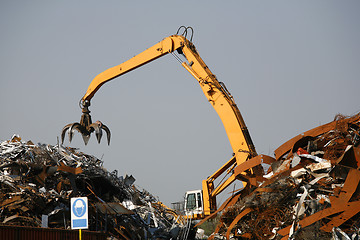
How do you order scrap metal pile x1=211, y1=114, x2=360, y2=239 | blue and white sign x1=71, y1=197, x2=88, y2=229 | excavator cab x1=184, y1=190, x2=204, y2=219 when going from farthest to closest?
excavator cab x1=184, y1=190, x2=204, y2=219
scrap metal pile x1=211, y1=114, x2=360, y2=239
blue and white sign x1=71, y1=197, x2=88, y2=229

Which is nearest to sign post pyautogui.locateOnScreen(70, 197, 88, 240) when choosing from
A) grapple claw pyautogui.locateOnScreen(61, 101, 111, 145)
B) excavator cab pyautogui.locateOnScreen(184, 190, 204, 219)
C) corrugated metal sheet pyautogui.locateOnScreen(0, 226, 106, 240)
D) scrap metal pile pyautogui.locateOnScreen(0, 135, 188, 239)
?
corrugated metal sheet pyautogui.locateOnScreen(0, 226, 106, 240)

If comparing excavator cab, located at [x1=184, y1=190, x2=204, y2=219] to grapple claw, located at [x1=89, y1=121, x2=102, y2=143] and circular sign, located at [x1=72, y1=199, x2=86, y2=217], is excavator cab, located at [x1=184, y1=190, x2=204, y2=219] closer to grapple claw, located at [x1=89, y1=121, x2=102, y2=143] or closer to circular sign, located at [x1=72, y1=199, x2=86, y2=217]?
grapple claw, located at [x1=89, y1=121, x2=102, y2=143]

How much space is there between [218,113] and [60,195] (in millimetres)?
6133

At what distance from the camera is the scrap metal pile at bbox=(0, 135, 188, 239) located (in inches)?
569

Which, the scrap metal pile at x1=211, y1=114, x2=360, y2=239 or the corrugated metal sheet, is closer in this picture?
the corrugated metal sheet

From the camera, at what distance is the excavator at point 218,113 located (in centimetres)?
1572

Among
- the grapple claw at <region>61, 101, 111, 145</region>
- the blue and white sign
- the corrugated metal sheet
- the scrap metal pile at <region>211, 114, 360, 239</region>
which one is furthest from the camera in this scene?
the grapple claw at <region>61, 101, 111, 145</region>

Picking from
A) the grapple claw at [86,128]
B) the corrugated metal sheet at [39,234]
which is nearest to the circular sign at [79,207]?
the corrugated metal sheet at [39,234]

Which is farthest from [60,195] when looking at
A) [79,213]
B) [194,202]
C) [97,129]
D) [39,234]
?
[194,202]

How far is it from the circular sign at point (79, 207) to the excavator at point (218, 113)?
6053mm

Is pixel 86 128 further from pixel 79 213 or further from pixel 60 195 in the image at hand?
pixel 79 213

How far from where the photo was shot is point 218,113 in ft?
55.2

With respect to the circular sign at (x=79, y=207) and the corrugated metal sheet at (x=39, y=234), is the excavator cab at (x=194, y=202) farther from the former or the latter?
the circular sign at (x=79, y=207)

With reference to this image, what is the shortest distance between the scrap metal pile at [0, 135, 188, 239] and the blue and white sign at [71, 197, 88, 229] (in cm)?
388
